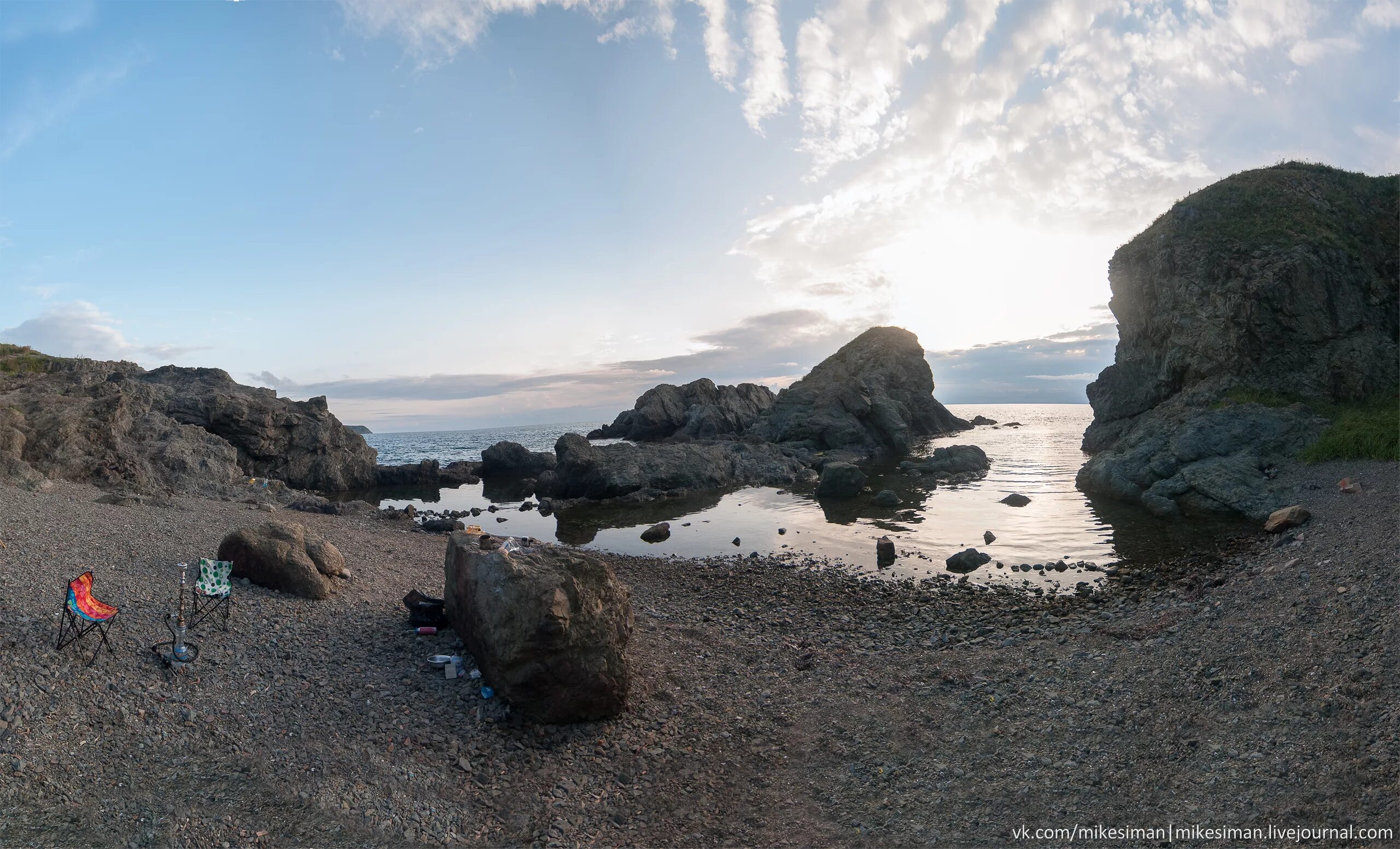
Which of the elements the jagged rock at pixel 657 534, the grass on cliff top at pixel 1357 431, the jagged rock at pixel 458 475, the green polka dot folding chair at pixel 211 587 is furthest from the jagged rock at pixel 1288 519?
the jagged rock at pixel 458 475

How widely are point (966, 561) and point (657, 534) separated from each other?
12.7 meters

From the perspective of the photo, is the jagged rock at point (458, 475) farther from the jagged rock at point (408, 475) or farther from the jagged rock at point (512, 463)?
the jagged rock at point (512, 463)

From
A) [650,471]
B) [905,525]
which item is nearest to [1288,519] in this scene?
[905,525]

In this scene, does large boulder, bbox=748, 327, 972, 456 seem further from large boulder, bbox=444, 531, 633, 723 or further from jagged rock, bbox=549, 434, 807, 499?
large boulder, bbox=444, 531, 633, 723

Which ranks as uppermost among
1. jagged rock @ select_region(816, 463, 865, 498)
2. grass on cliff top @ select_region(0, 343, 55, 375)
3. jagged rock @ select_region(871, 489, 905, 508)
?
grass on cliff top @ select_region(0, 343, 55, 375)

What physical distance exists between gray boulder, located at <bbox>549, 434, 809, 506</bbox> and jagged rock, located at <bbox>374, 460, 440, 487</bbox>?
50.0 feet

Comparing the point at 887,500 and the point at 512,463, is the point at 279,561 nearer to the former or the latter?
the point at 887,500

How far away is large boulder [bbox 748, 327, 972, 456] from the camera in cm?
6275

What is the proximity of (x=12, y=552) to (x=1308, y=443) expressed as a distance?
130ft

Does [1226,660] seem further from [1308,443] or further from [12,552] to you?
[1308,443]

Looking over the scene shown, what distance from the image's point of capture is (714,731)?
939 cm

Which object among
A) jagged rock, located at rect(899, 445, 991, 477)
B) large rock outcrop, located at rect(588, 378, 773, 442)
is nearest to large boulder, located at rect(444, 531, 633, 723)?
jagged rock, located at rect(899, 445, 991, 477)

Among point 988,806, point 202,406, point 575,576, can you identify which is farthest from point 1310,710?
point 202,406

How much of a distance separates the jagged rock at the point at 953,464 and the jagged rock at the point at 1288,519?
24489mm
